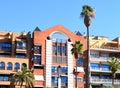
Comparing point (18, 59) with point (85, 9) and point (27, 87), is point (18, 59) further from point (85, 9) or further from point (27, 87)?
point (85, 9)

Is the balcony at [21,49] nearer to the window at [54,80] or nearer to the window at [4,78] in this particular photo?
the window at [4,78]

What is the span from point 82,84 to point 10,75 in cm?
1875

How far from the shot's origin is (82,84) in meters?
97.6

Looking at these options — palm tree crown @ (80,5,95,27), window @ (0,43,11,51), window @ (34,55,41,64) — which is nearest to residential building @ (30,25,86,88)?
window @ (34,55,41,64)

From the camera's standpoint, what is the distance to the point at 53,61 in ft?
317

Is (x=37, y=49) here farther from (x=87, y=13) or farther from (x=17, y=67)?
(x=87, y=13)

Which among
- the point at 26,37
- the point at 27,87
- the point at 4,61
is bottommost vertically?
the point at 27,87

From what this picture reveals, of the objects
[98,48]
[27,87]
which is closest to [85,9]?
[27,87]

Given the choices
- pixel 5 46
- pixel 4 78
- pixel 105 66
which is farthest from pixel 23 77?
pixel 105 66

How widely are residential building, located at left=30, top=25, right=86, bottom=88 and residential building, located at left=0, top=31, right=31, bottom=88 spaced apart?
2.11 meters

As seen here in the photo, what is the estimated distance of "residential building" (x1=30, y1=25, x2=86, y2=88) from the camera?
3723 inches

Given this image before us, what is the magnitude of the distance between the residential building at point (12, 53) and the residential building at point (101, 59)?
59.4 ft

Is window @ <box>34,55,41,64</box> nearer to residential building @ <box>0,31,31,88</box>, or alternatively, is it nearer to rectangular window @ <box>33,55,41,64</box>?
rectangular window @ <box>33,55,41,64</box>

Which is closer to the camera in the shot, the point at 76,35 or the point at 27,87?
the point at 27,87
